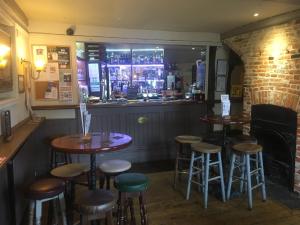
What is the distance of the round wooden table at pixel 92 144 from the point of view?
2.29 metres

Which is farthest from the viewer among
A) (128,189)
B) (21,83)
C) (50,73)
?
(50,73)

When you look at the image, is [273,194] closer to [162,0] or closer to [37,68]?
[162,0]

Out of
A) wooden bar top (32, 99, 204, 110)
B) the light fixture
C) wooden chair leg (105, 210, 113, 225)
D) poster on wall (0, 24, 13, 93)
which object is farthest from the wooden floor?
the light fixture

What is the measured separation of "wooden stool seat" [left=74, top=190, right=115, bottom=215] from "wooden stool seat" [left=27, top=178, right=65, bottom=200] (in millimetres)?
238

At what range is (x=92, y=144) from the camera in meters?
2.44

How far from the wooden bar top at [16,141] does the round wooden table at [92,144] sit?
306 millimetres

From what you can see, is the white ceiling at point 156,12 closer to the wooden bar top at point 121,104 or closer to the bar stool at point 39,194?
the wooden bar top at point 121,104

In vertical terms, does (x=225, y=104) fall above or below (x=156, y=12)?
below

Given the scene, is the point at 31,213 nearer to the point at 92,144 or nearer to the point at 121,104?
the point at 92,144

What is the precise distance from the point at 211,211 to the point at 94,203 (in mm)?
1557

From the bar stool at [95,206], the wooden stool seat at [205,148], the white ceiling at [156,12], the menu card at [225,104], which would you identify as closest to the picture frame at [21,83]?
the white ceiling at [156,12]

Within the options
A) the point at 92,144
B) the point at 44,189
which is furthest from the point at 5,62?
the point at 44,189

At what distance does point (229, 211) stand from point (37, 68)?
126 inches

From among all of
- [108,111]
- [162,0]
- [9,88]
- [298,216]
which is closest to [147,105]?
[108,111]
